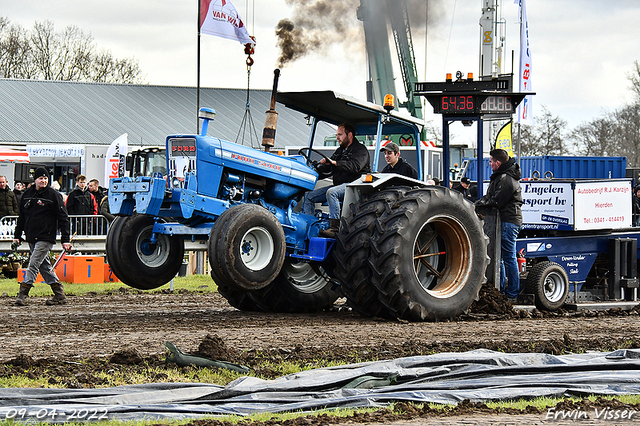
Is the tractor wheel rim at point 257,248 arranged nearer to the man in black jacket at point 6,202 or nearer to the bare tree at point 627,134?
the man in black jacket at point 6,202

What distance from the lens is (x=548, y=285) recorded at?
11305mm

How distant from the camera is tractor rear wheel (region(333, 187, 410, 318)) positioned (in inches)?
350

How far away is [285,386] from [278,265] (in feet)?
11.5

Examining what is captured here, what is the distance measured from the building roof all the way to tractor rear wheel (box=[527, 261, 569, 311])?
27692 mm

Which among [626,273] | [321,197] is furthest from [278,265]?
[626,273]

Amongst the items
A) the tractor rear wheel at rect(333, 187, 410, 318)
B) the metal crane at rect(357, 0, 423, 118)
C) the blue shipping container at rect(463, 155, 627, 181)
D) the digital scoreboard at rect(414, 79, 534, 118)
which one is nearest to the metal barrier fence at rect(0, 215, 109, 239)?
the metal crane at rect(357, 0, 423, 118)

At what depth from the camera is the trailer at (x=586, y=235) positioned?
12.1 metres

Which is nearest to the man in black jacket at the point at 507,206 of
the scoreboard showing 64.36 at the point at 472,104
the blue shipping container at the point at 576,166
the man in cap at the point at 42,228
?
the scoreboard showing 64.36 at the point at 472,104

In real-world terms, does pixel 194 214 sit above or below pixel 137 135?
below

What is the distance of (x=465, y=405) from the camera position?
16.6 ft

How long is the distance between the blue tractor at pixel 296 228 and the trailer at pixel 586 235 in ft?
8.44

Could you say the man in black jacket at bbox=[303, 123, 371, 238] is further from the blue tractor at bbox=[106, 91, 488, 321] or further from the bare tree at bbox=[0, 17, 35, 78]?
the bare tree at bbox=[0, 17, 35, 78]

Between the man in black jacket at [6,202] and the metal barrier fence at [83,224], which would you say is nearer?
the metal barrier fence at [83,224]

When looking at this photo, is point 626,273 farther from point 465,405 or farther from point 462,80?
point 465,405
